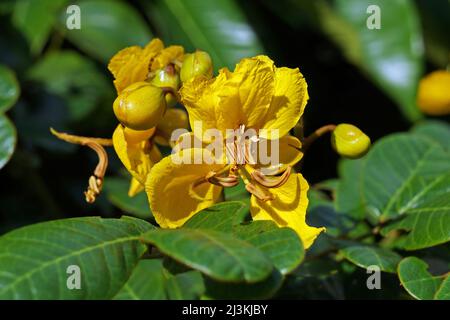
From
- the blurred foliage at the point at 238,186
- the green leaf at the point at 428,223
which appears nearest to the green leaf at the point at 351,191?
the blurred foliage at the point at 238,186

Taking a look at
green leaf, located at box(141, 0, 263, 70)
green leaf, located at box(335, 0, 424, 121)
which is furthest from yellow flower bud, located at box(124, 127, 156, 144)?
green leaf, located at box(335, 0, 424, 121)

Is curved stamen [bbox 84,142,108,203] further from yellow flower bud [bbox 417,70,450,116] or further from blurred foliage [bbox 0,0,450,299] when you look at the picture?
yellow flower bud [bbox 417,70,450,116]

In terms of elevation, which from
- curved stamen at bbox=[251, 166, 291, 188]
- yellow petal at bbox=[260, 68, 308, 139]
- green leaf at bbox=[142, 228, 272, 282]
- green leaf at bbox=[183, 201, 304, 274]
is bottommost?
green leaf at bbox=[183, 201, 304, 274]

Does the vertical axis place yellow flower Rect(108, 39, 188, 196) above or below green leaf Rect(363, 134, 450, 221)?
above

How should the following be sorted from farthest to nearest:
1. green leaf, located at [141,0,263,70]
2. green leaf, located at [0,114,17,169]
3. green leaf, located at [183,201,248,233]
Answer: green leaf, located at [141,0,263,70] → green leaf, located at [0,114,17,169] → green leaf, located at [183,201,248,233]

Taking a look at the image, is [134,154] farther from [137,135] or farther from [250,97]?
[250,97]

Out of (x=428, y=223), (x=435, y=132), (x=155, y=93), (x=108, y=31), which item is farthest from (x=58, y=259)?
(x=108, y=31)

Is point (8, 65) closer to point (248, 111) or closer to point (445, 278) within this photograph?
point (248, 111)

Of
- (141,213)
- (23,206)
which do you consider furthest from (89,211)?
(141,213)
